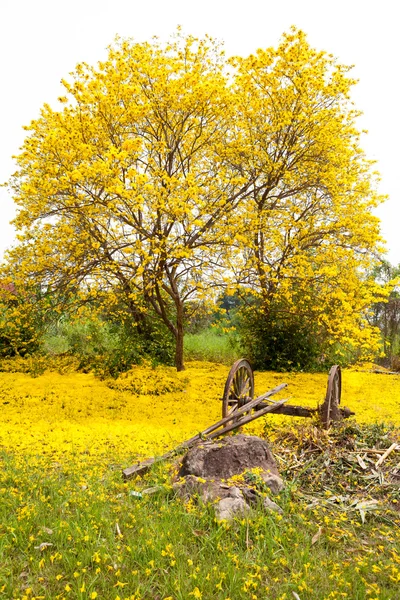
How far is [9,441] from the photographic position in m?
6.23

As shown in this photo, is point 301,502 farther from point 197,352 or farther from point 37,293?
point 197,352

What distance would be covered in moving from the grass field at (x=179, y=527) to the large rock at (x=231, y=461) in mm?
220

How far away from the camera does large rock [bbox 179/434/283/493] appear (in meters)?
4.35

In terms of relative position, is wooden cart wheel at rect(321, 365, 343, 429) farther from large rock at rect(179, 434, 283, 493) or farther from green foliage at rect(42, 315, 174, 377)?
green foliage at rect(42, 315, 174, 377)

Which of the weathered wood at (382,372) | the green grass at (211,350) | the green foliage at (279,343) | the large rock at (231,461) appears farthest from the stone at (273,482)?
the weathered wood at (382,372)

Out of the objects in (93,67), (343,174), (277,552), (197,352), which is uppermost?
(93,67)

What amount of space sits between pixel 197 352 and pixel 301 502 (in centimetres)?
1053

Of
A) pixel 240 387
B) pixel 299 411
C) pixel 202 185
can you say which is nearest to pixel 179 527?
pixel 299 411

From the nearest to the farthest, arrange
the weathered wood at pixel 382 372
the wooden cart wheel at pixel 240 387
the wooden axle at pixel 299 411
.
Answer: the wooden axle at pixel 299 411, the wooden cart wheel at pixel 240 387, the weathered wood at pixel 382 372

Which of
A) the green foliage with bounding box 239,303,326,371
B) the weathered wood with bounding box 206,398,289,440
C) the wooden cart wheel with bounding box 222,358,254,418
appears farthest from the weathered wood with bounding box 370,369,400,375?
the weathered wood with bounding box 206,398,289,440

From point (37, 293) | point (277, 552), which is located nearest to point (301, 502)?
point (277, 552)

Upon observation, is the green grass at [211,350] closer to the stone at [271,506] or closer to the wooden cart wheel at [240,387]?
the wooden cart wheel at [240,387]

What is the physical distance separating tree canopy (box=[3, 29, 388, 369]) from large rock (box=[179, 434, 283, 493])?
463 cm

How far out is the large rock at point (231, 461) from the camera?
435cm
